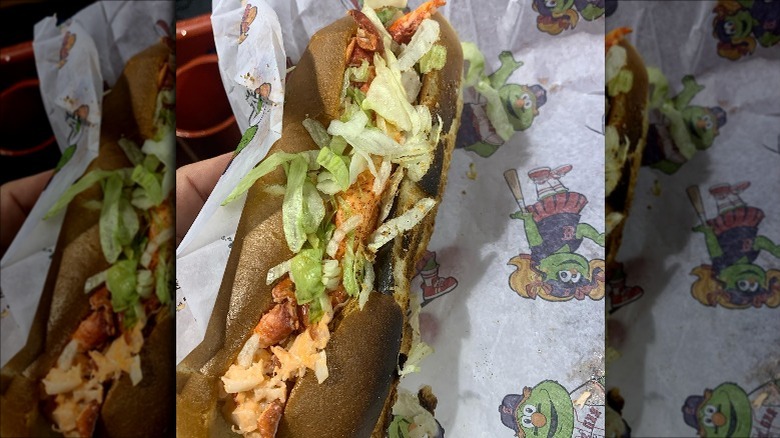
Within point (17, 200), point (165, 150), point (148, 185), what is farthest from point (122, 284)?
point (17, 200)

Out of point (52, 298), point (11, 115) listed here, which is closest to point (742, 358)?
point (52, 298)

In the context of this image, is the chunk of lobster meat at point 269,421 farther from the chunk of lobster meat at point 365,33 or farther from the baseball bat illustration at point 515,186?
the chunk of lobster meat at point 365,33

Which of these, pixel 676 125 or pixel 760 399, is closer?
pixel 760 399

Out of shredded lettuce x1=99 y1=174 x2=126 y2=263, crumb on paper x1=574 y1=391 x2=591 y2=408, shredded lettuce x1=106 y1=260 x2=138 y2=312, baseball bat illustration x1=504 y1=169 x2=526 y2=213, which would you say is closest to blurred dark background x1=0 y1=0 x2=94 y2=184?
shredded lettuce x1=99 y1=174 x2=126 y2=263

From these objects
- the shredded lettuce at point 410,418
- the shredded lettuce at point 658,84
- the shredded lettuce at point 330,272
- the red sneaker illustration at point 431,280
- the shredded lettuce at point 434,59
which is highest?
the shredded lettuce at point 434,59

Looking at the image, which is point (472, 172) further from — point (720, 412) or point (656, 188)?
point (720, 412)

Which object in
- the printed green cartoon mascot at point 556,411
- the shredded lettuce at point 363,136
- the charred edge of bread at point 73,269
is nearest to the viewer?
the printed green cartoon mascot at point 556,411

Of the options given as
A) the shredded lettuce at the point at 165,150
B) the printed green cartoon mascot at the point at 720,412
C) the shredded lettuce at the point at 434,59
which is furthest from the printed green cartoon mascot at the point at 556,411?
the shredded lettuce at the point at 165,150

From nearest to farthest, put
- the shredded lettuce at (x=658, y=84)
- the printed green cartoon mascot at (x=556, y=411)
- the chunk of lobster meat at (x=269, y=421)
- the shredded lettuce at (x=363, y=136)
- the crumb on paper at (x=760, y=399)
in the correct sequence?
the printed green cartoon mascot at (x=556, y=411), the chunk of lobster meat at (x=269, y=421), the shredded lettuce at (x=363, y=136), the crumb on paper at (x=760, y=399), the shredded lettuce at (x=658, y=84)
